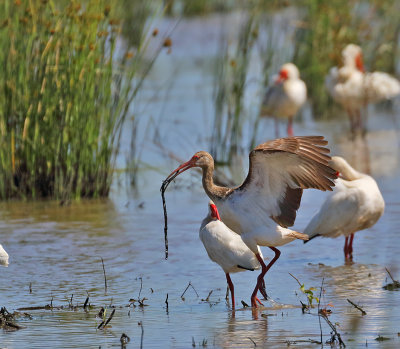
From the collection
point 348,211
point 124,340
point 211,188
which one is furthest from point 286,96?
point 124,340

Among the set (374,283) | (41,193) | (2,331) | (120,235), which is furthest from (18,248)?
(374,283)

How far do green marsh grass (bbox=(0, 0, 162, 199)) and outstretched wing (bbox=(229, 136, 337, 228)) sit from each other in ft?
8.23

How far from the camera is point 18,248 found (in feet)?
24.6

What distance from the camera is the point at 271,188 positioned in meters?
6.09

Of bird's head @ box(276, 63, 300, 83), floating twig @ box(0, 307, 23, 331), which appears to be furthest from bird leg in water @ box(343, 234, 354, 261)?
bird's head @ box(276, 63, 300, 83)

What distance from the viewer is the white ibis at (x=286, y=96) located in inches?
551

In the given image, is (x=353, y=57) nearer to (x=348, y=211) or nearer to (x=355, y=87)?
(x=355, y=87)

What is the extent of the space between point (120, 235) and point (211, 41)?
15442 millimetres

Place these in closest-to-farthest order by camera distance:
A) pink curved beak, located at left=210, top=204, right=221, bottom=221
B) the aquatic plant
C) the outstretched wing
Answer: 1. the outstretched wing
2. pink curved beak, located at left=210, top=204, right=221, bottom=221
3. the aquatic plant

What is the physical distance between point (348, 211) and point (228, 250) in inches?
69.7

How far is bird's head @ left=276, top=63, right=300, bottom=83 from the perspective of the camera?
46.1ft

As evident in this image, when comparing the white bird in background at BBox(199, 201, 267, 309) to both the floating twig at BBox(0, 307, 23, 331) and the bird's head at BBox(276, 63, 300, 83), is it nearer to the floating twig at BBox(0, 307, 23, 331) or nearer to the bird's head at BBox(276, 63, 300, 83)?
the floating twig at BBox(0, 307, 23, 331)

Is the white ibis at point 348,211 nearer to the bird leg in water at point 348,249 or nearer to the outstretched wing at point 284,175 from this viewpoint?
the bird leg in water at point 348,249

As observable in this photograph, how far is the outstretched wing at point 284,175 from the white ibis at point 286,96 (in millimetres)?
7752
